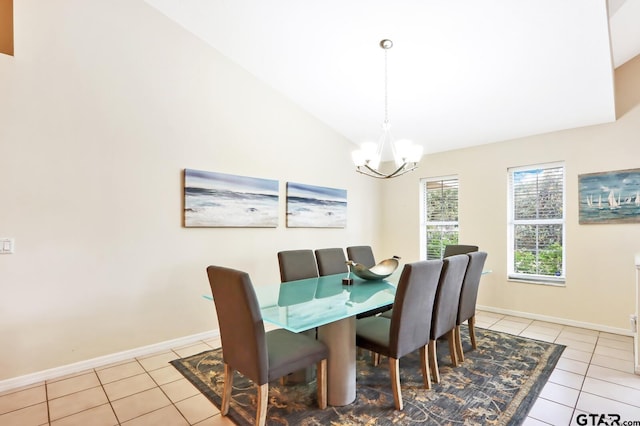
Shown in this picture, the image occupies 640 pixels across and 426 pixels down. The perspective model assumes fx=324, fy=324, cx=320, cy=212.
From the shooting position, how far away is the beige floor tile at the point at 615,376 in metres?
2.44

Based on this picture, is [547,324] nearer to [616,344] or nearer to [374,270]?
[616,344]

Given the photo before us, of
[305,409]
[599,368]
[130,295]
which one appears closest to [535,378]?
[599,368]

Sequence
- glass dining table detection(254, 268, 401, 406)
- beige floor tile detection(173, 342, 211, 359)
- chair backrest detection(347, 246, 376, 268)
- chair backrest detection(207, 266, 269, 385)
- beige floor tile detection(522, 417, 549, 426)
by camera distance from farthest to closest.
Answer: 1. chair backrest detection(347, 246, 376, 268)
2. beige floor tile detection(173, 342, 211, 359)
3. beige floor tile detection(522, 417, 549, 426)
4. glass dining table detection(254, 268, 401, 406)
5. chair backrest detection(207, 266, 269, 385)

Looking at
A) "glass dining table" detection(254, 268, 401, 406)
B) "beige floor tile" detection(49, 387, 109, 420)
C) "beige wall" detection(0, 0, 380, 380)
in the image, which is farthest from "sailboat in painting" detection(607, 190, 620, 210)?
"beige floor tile" detection(49, 387, 109, 420)

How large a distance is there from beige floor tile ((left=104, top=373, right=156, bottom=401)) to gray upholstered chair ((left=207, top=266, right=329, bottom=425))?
775mm

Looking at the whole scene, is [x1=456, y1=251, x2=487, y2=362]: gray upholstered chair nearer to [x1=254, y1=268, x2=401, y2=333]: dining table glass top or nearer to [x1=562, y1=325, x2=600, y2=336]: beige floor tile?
[x1=254, y1=268, x2=401, y2=333]: dining table glass top

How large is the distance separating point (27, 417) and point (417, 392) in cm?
254

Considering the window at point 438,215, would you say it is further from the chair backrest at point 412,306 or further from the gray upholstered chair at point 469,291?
the chair backrest at point 412,306

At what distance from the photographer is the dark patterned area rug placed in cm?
201

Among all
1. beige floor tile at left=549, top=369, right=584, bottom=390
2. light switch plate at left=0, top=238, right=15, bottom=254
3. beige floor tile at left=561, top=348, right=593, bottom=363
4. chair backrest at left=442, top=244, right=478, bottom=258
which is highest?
light switch plate at left=0, top=238, right=15, bottom=254

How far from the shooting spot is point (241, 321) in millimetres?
1769

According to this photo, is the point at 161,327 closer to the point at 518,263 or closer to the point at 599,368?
the point at 599,368

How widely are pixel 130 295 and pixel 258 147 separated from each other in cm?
204

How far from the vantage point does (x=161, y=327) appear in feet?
10.2
